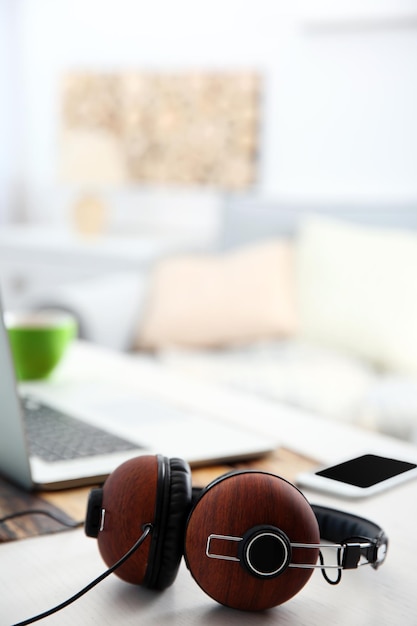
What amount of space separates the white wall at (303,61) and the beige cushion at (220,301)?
3.01ft

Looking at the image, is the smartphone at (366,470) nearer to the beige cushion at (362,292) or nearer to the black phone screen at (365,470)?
the black phone screen at (365,470)

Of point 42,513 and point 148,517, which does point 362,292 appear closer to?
point 42,513

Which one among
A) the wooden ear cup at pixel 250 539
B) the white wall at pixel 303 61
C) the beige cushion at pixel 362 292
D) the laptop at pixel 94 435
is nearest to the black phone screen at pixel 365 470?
the wooden ear cup at pixel 250 539

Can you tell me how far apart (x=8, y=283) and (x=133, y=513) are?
3.16 metres

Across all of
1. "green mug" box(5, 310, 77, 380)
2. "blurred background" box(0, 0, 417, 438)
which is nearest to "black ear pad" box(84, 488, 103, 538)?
"green mug" box(5, 310, 77, 380)

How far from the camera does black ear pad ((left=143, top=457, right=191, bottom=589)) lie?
555 millimetres

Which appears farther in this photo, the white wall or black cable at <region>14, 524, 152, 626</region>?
the white wall

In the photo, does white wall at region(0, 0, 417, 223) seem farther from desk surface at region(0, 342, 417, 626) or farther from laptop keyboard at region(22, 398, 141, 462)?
desk surface at region(0, 342, 417, 626)

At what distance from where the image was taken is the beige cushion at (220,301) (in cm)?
250

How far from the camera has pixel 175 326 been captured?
249 centimetres

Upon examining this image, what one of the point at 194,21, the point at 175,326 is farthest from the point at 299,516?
the point at 194,21

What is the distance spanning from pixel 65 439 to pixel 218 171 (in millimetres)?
2909

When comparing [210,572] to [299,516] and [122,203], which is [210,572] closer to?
[299,516]

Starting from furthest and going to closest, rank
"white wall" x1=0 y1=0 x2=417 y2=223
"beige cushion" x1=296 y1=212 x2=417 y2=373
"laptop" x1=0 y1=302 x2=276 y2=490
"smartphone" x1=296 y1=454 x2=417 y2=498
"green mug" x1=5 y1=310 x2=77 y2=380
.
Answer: "white wall" x1=0 y1=0 x2=417 y2=223 < "beige cushion" x1=296 y1=212 x2=417 y2=373 < "green mug" x1=5 y1=310 x2=77 y2=380 < "laptop" x1=0 y1=302 x2=276 y2=490 < "smartphone" x1=296 y1=454 x2=417 y2=498
